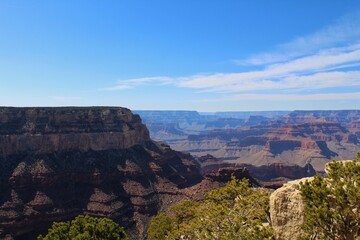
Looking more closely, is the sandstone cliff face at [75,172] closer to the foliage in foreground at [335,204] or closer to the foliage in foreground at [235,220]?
the foliage in foreground at [235,220]

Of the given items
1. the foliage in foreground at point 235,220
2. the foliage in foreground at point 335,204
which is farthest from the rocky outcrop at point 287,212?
the foliage in foreground at point 335,204

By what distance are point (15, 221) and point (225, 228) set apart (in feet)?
251

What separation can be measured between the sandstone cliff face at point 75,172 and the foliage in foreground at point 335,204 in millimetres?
71738

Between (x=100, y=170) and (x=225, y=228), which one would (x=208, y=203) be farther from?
(x=100, y=170)

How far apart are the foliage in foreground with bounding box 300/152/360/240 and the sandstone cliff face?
71.7m

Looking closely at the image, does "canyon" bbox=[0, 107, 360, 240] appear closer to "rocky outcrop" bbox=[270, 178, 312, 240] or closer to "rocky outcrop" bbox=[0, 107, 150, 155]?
"rocky outcrop" bbox=[0, 107, 150, 155]

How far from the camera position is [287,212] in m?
29.7

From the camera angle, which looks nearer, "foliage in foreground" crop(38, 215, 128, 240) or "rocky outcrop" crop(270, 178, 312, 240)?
"rocky outcrop" crop(270, 178, 312, 240)

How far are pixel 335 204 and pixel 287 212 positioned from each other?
5439mm

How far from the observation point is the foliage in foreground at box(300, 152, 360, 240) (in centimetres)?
2383

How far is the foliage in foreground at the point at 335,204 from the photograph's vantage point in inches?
938

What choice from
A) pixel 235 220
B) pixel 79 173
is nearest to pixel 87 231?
pixel 235 220

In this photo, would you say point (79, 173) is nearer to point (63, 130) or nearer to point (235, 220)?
point (63, 130)

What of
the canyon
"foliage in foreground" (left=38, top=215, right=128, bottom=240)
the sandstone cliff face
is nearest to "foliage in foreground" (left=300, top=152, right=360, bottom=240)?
"foliage in foreground" (left=38, top=215, right=128, bottom=240)
